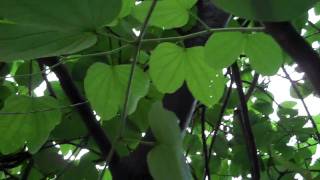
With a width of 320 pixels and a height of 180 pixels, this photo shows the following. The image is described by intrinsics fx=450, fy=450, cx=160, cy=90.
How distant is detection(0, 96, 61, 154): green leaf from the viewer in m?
0.61

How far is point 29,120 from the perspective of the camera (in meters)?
0.62

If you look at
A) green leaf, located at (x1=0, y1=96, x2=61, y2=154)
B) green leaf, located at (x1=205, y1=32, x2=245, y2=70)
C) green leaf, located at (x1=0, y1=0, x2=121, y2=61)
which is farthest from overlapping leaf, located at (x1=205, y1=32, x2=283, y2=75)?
green leaf, located at (x1=0, y1=96, x2=61, y2=154)

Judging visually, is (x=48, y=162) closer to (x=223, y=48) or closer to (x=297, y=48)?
(x=223, y=48)

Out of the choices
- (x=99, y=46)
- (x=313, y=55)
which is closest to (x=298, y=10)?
(x=313, y=55)

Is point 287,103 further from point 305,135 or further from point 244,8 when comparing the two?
point 244,8

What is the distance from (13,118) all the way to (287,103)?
78cm

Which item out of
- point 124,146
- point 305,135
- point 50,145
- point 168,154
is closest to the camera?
point 168,154

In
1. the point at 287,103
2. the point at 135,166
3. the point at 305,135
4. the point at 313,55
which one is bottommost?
the point at 313,55

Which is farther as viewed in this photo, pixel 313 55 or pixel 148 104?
pixel 148 104

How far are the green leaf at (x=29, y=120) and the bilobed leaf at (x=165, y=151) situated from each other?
0.24 metres

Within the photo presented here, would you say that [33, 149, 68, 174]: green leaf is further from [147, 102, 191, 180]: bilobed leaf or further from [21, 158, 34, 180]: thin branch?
[147, 102, 191, 180]: bilobed leaf

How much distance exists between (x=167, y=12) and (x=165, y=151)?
0.42ft

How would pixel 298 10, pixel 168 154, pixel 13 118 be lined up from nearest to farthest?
1. pixel 298 10
2. pixel 168 154
3. pixel 13 118

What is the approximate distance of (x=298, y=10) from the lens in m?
0.21
